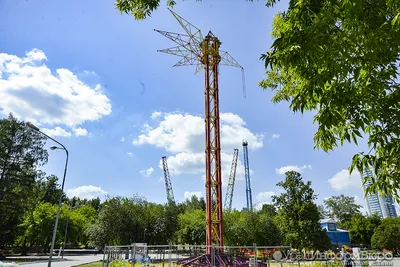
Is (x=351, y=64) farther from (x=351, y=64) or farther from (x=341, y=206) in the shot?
(x=341, y=206)

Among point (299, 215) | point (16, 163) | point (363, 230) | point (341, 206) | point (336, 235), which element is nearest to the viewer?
point (299, 215)

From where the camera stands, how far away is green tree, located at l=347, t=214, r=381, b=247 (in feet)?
190

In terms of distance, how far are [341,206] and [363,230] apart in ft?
111

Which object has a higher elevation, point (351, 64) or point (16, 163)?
point (16, 163)

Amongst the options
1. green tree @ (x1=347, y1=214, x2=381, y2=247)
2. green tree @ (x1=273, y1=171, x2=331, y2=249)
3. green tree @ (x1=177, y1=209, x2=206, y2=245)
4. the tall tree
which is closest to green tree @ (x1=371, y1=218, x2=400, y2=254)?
green tree @ (x1=347, y1=214, x2=381, y2=247)

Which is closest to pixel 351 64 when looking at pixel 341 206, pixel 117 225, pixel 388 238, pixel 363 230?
pixel 117 225

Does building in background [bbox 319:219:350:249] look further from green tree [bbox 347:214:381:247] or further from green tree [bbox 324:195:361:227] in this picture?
green tree [bbox 324:195:361:227]

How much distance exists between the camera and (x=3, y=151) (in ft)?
115

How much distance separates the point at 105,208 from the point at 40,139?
1332 cm

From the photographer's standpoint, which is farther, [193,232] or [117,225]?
[193,232]

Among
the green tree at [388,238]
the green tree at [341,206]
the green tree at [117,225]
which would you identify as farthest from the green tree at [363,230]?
the green tree at [117,225]

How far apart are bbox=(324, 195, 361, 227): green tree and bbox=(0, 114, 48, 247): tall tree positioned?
273 ft

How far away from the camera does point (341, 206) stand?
295ft

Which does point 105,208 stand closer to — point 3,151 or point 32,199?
point 32,199
